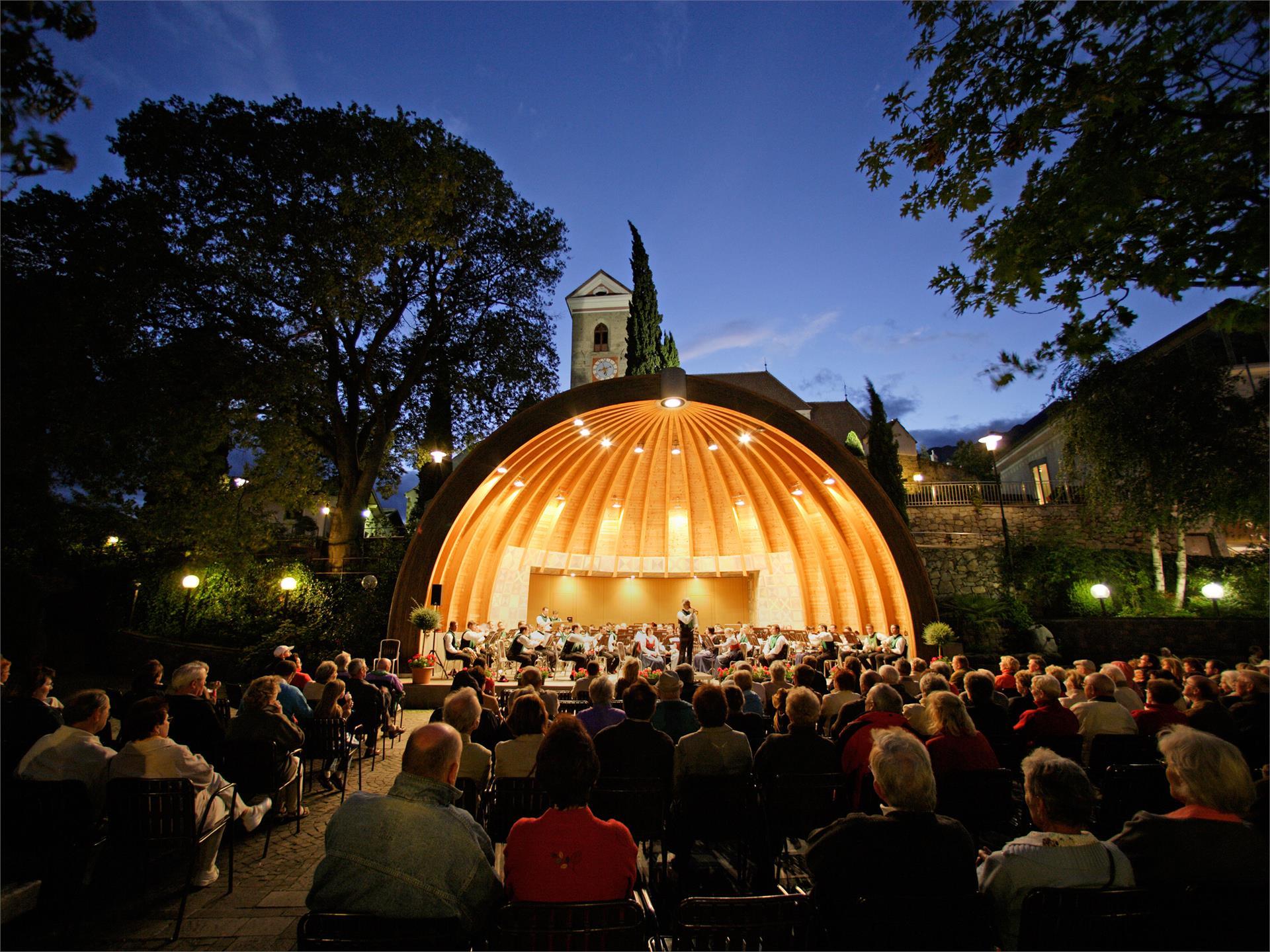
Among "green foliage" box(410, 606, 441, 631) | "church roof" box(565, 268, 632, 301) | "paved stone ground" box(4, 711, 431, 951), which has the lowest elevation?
"paved stone ground" box(4, 711, 431, 951)

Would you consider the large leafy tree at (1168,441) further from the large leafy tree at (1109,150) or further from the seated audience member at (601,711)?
the seated audience member at (601,711)

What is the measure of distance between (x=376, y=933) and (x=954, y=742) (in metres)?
3.13

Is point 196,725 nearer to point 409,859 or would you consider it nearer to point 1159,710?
point 409,859

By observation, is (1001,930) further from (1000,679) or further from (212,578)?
(212,578)

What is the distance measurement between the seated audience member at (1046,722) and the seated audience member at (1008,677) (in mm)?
1946

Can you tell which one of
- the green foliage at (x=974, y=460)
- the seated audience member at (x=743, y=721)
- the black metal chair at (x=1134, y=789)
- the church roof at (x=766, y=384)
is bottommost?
the black metal chair at (x=1134, y=789)

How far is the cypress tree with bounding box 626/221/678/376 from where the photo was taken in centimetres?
1792

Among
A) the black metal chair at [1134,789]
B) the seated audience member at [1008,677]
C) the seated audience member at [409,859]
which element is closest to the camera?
the seated audience member at [409,859]

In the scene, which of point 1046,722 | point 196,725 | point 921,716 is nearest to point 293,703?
point 196,725

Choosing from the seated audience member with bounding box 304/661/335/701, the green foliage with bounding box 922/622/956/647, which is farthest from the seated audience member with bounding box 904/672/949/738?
the green foliage with bounding box 922/622/956/647

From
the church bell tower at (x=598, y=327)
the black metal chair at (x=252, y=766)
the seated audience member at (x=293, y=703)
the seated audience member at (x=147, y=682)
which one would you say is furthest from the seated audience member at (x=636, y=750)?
the church bell tower at (x=598, y=327)

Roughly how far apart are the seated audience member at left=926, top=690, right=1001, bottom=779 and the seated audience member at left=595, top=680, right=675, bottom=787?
5.00 feet

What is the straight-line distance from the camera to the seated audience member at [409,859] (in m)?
1.81

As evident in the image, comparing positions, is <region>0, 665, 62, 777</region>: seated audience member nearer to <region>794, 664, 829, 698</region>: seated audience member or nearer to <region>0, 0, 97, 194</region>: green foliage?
<region>0, 0, 97, 194</region>: green foliage
